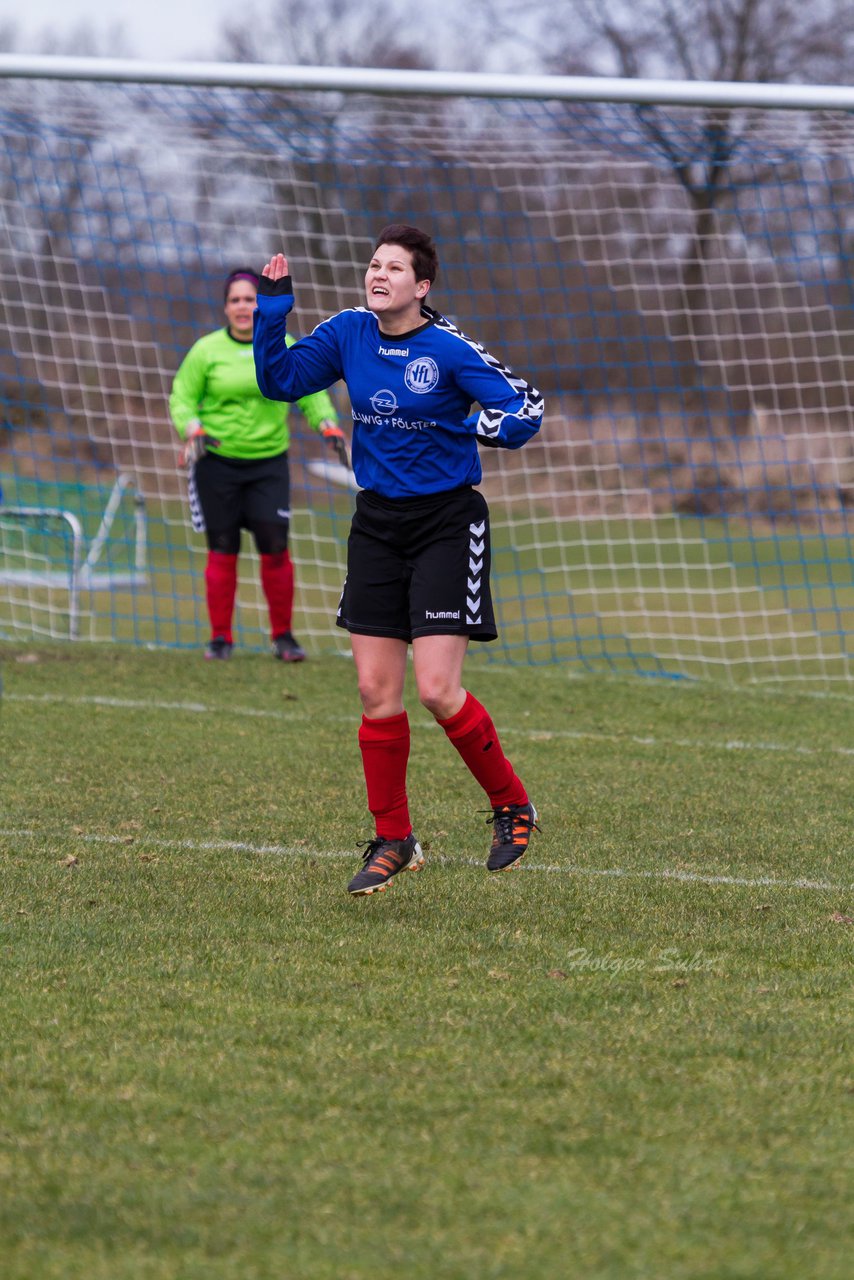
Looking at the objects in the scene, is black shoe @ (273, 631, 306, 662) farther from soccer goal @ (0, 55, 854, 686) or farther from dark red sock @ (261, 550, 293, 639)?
soccer goal @ (0, 55, 854, 686)

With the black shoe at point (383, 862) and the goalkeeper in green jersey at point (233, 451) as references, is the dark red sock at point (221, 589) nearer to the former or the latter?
the goalkeeper in green jersey at point (233, 451)

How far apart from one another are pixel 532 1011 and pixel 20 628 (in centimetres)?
825

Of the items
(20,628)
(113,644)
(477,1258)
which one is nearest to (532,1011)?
(477,1258)

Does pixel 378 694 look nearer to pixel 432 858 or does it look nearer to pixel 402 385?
pixel 432 858

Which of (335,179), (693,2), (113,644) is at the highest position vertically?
(693,2)

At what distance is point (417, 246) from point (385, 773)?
1613mm

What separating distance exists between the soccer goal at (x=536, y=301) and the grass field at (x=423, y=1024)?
162 inches

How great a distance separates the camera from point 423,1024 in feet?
11.8

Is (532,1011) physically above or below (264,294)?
below

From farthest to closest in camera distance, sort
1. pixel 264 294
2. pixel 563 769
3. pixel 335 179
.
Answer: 1. pixel 335 179
2. pixel 563 769
3. pixel 264 294

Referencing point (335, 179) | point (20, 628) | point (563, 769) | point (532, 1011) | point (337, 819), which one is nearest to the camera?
point (532, 1011)

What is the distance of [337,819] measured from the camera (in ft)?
19.2

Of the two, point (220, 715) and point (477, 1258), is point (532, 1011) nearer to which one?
point (477, 1258)

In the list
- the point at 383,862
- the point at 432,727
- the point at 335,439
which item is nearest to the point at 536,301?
the point at 335,439
